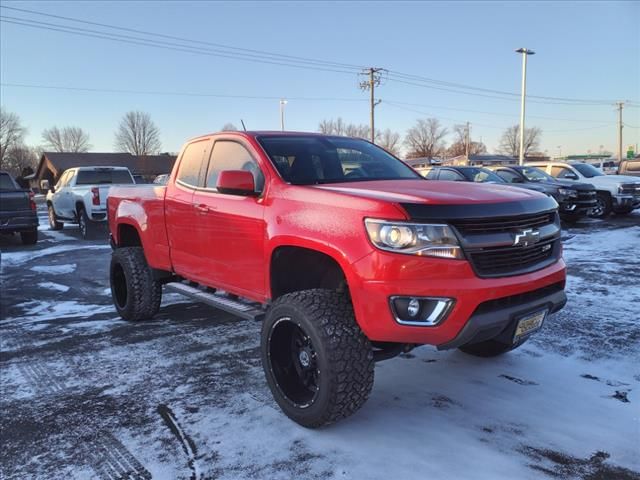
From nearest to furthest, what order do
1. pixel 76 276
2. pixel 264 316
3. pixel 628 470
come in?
1. pixel 628 470
2. pixel 264 316
3. pixel 76 276

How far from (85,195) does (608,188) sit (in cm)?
1483

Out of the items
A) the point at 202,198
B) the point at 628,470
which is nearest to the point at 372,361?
the point at 628,470

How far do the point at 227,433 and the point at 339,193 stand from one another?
1.62 metres

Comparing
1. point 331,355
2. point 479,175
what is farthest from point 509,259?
point 479,175

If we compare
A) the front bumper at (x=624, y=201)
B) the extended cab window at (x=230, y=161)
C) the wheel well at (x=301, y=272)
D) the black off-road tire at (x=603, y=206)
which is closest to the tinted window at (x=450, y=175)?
the black off-road tire at (x=603, y=206)

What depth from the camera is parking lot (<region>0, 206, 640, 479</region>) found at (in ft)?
9.12

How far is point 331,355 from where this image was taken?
2922 mm

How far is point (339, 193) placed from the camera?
3.14 metres

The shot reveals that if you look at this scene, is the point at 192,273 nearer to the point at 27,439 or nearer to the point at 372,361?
the point at 27,439

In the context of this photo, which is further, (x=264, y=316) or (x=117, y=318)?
(x=117, y=318)

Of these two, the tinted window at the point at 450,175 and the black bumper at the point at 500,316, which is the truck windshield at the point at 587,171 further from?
the black bumper at the point at 500,316

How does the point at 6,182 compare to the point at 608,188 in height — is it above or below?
above

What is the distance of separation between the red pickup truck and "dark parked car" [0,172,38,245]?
9405 millimetres

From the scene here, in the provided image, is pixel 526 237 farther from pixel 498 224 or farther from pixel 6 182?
pixel 6 182
